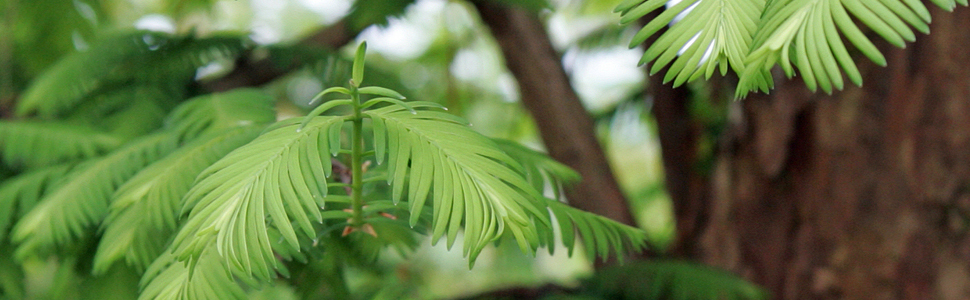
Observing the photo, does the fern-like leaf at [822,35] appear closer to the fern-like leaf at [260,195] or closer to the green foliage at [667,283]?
the fern-like leaf at [260,195]

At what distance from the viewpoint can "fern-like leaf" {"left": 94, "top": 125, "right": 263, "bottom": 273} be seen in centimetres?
46

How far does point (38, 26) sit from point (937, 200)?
1502 mm

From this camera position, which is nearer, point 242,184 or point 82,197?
point 242,184

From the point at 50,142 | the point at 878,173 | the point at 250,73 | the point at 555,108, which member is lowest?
the point at 878,173

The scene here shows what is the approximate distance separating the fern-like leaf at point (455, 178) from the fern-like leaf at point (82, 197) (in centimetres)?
31

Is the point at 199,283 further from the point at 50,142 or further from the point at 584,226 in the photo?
the point at 50,142

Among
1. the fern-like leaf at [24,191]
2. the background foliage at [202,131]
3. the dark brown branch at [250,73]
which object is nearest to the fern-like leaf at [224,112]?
the background foliage at [202,131]

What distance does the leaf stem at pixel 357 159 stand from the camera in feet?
1.14

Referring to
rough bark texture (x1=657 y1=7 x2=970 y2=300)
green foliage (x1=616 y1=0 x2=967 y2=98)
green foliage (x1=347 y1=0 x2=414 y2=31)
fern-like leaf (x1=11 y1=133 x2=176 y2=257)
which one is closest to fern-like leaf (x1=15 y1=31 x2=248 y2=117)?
green foliage (x1=347 y1=0 x2=414 y2=31)

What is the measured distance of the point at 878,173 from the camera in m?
1.15

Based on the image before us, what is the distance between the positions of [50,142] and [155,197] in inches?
14.2

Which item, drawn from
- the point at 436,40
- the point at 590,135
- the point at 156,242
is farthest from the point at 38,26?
the point at 436,40

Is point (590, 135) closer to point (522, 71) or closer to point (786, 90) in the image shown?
point (522, 71)

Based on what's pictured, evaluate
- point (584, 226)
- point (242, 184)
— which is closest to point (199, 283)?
point (242, 184)
